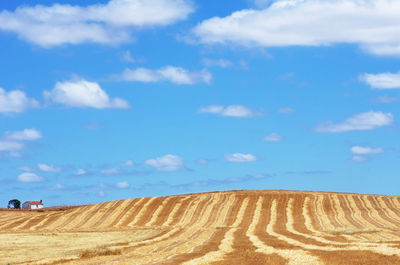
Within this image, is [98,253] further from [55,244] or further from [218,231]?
[218,231]

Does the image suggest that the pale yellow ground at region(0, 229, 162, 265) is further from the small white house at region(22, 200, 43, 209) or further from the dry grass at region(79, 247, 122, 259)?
the small white house at region(22, 200, 43, 209)

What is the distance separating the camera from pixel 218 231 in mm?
67500

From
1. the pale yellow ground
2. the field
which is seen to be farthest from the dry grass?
the pale yellow ground

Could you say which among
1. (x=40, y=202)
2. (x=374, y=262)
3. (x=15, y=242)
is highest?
(x=40, y=202)

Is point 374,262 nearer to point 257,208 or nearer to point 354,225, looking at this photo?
point 354,225

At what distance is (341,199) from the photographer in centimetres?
10275

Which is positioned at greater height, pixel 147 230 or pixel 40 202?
pixel 40 202

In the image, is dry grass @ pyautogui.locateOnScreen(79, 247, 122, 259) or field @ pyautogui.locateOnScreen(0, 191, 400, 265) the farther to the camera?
dry grass @ pyautogui.locateOnScreen(79, 247, 122, 259)

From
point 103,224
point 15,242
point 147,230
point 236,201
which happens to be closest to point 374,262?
point 15,242

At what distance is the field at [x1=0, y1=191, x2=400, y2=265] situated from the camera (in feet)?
122

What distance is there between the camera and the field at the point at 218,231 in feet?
122

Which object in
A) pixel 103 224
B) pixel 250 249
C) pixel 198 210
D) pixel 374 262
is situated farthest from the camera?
pixel 198 210

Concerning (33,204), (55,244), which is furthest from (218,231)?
(33,204)

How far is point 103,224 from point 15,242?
1063 inches
